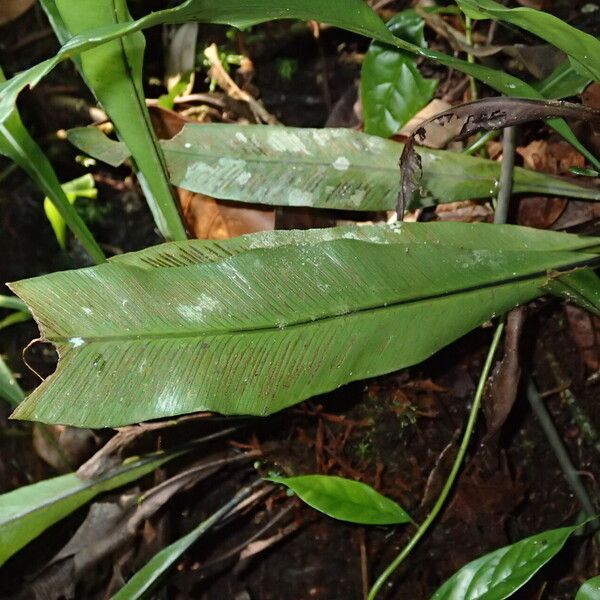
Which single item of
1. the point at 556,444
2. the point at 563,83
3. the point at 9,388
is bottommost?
the point at 556,444

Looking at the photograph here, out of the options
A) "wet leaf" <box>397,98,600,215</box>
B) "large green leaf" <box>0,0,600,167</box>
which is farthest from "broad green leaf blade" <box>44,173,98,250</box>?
"wet leaf" <box>397,98,600,215</box>

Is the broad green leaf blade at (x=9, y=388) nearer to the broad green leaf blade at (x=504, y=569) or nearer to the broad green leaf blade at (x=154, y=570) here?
the broad green leaf blade at (x=154, y=570)

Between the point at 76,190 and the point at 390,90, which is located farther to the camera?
the point at 76,190

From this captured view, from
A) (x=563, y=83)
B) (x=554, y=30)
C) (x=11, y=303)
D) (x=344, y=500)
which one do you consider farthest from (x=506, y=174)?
(x=11, y=303)

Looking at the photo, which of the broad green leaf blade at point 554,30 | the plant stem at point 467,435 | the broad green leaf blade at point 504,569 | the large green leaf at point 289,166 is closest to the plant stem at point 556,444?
the plant stem at point 467,435

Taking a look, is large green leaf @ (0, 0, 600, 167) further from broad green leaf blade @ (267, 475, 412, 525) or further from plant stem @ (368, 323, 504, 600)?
broad green leaf blade @ (267, 475, 412, 525)

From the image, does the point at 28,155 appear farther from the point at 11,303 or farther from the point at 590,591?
the point at 590,591
